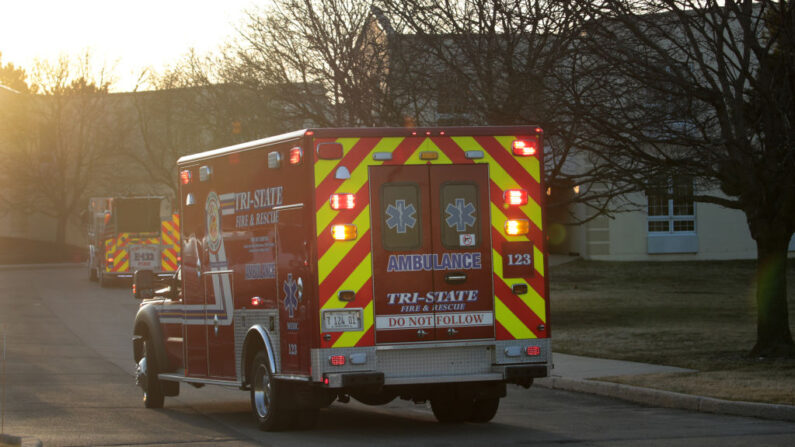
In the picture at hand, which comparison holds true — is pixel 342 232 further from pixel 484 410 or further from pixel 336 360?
pixel 484 410

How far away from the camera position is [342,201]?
33.6 ft

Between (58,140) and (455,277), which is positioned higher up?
(58,140)

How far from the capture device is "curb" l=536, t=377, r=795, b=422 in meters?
11.3

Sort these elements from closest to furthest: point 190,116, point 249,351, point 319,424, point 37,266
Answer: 1. point 249,351
2. point 319,424
3. point 190,116
4. point 37,266

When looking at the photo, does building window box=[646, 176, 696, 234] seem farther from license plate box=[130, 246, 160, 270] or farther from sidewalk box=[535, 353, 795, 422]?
sidewalk box=[535, 353, 795, 422]

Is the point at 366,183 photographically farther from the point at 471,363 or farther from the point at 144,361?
the point at 144,361

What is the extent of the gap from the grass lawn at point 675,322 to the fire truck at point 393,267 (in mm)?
3106

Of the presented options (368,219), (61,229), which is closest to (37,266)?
(61,229)

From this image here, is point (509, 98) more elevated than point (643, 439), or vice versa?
point (509, 98)

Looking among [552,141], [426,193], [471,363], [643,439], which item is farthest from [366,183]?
[552,141]

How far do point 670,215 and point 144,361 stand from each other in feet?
96.9

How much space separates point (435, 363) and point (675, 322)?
12855mm

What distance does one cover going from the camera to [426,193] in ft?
34.4

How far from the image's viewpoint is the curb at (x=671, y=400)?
11.3m
